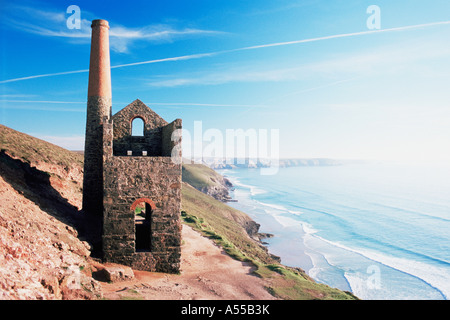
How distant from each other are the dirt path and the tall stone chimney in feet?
22.6

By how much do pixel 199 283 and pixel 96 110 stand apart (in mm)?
12383

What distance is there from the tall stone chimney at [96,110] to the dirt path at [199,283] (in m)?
6.90

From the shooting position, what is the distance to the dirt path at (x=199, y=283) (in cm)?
1209

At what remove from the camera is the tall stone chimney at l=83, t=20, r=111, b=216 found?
18250 mm

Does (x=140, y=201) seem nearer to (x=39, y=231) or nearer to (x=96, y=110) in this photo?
(x=39, y=231)

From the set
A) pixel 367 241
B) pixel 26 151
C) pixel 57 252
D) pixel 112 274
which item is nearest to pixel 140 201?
pixel 112 274

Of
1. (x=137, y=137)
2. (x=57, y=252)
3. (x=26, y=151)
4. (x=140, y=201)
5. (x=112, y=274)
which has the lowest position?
(x=112, y=274)

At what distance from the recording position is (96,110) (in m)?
18.3

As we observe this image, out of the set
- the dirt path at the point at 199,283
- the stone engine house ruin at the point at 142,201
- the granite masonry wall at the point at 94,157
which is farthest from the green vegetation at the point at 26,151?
the dirt path at the point at 199,283

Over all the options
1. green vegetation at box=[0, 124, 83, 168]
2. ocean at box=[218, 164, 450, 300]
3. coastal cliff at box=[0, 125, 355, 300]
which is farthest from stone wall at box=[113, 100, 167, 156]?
ocean at box=[218, 164, 450, 300]

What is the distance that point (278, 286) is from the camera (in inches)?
605

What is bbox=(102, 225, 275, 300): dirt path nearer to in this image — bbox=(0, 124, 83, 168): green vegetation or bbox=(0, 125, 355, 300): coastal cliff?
bbox=(0, 125, 355, 300): coastal cliff
